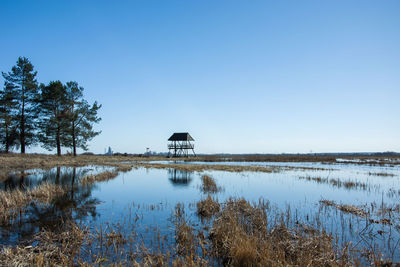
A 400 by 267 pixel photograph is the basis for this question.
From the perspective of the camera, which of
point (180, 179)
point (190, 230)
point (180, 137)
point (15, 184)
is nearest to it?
point (190, 230)

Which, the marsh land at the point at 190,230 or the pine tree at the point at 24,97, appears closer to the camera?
the marsh land at the point at 190,230

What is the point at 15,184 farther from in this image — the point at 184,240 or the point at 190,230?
the point at 184,240

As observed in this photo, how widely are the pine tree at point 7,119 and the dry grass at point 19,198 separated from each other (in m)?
32.3

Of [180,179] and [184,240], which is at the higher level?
[184,240]

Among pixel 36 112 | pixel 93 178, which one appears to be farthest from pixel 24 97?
pixel 93 178

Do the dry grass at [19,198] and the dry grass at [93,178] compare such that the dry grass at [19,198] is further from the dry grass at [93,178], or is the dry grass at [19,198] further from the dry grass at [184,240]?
the dry grass at [184,240]

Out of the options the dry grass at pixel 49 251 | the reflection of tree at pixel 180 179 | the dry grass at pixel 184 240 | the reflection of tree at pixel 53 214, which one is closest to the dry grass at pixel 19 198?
the reflection of tree at pixel 53 214

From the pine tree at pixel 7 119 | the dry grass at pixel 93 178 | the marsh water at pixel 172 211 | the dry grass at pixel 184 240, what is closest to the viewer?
the dry grass at pixel 184 240

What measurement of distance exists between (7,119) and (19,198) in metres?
34.0

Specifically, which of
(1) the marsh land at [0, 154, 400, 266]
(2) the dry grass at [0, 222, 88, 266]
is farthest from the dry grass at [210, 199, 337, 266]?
(2) the dry grass at [0, 222, 88, 266]

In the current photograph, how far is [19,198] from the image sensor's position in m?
11.2

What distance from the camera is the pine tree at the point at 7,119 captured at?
36406mm

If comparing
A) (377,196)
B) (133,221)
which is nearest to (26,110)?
(133,221)

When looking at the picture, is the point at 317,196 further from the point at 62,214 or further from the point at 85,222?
the point at 62,214
